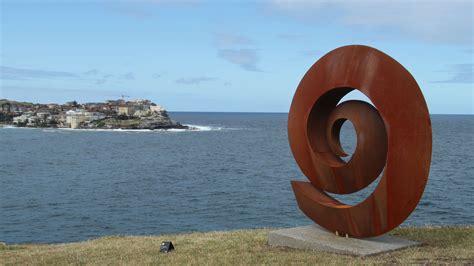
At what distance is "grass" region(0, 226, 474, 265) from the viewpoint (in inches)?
473

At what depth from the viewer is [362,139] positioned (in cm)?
1309

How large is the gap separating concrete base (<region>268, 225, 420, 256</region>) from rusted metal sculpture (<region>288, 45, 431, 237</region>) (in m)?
0.28

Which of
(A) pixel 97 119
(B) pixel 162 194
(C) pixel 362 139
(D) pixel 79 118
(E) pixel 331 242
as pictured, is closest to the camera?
(C) pixel 362 139

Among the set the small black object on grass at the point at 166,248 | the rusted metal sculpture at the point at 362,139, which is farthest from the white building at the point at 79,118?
the rusted metal sculpture at the point at 362,139

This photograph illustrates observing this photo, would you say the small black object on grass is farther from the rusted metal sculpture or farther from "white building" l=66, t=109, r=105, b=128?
"white building" l=66, t=109, r=105, b=128

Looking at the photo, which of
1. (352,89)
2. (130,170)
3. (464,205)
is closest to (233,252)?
(352,89)

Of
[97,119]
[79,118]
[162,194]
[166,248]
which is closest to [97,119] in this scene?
[97,119]

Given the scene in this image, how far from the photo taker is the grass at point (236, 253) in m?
12.0

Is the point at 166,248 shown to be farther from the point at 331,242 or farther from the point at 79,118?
the point at 79,118

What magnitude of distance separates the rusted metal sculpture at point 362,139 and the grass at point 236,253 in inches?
45.6

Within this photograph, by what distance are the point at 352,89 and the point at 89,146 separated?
84623 mm

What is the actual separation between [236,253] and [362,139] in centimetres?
397

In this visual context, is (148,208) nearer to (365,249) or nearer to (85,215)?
(85,215)

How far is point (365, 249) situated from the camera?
41.1ft
